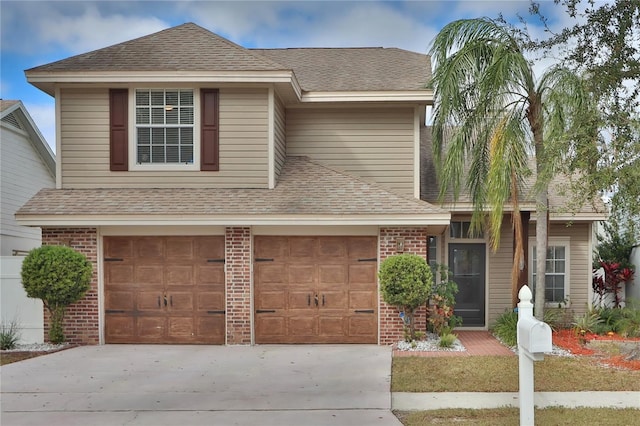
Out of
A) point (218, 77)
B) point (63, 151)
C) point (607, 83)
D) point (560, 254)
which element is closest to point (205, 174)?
point (218, 77)

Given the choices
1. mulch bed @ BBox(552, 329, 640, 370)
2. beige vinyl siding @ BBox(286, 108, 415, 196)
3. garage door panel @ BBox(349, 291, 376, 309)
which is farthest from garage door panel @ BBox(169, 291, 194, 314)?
mulch bed @ BBox(552, 329, 640, 370)

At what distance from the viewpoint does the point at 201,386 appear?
8.92 meters

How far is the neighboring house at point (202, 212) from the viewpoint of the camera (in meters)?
12.2

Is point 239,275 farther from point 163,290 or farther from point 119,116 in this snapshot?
point 119,116

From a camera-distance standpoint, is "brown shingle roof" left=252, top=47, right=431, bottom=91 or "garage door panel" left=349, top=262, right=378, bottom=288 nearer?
"garage door panel" left=349, top=262, right=378, bottom=288

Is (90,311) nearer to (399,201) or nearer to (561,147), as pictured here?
(399,201)

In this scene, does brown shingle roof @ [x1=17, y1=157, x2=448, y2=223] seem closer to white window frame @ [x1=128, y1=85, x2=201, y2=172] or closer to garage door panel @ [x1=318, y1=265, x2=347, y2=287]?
white window frame @ [x1=128, y1=85, x2=201, y2=172]

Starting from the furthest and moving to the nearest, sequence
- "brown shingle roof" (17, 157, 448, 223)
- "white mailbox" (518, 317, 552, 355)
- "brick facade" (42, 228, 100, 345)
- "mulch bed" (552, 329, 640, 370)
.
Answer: "brick facade" (42, 228, 100, 345)
"brown shingle roof" (17, 157, 448, 223)
"mulch bed" (552, 329, 640, 370)
"white mailbox" (518, 317, 552, 355)

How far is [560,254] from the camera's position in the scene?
15234mm

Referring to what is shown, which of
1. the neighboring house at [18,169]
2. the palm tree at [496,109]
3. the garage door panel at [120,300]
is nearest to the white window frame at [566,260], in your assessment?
the palm tree at [496,109]

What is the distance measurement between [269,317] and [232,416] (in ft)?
16.7

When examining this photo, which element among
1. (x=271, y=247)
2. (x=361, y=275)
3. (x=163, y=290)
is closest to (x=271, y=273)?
(x=271, y=247)

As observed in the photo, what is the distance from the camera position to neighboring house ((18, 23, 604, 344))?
12.2 m

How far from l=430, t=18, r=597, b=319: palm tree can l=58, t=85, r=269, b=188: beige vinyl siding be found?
11.8ft
